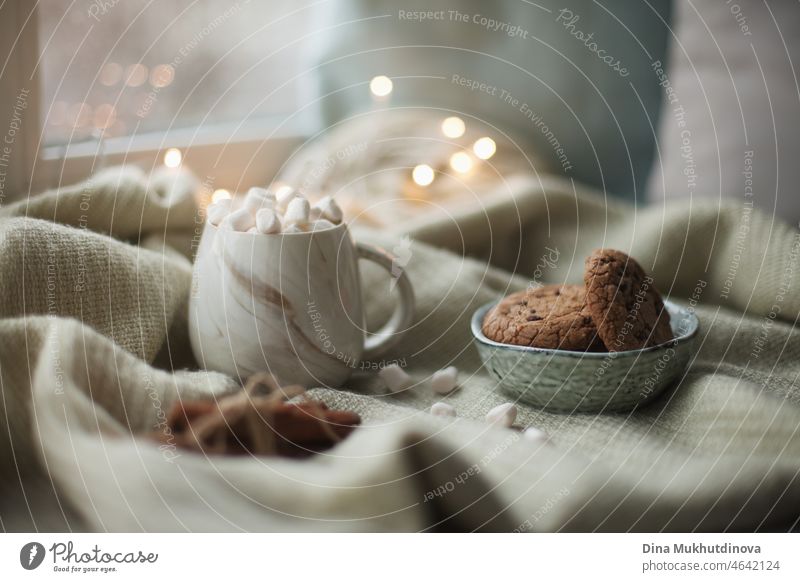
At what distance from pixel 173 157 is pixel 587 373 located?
12.9 inches

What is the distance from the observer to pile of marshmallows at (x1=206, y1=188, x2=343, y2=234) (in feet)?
1.08

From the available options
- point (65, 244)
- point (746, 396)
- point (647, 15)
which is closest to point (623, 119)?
point (647, 15)

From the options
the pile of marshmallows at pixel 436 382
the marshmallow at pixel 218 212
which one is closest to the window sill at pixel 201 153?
the marshmallow at pixel 218 212

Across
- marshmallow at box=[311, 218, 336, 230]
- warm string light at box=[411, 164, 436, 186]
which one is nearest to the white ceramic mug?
marshmallow at box=[311, 218, 336, 230]

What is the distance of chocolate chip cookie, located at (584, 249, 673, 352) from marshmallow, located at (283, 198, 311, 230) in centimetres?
13

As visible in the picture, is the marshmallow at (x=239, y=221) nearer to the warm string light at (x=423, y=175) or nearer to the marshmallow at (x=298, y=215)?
the marshmallow at (x=298, y=215)

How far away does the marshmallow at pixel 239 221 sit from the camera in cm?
33

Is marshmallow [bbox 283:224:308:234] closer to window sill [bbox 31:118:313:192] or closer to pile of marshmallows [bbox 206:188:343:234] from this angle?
pile of marshmallows [bbox 206:188:343:234]

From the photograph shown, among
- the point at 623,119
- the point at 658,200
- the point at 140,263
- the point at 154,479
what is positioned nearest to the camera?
the point at 154,479

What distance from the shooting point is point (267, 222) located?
0.32 metres

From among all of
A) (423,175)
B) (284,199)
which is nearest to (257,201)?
(284,199)
